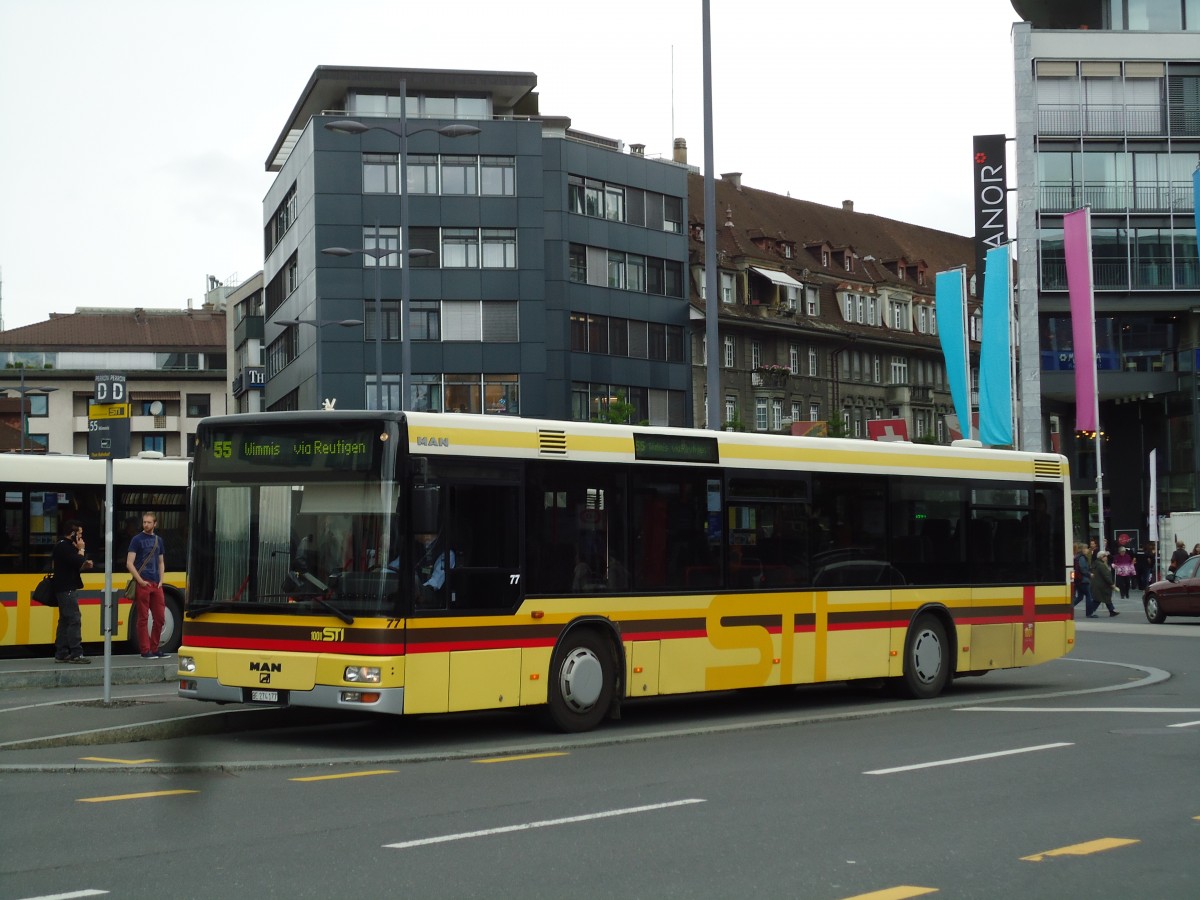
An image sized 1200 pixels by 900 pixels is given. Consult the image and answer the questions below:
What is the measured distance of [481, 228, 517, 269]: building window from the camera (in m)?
65.8

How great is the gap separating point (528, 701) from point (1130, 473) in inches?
2213

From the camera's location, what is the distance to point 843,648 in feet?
56.0

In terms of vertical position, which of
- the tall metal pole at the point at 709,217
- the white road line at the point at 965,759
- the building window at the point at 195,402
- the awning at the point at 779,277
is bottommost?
the white road line at the point at 965,759

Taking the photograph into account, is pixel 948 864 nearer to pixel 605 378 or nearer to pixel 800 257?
pixel 605 378

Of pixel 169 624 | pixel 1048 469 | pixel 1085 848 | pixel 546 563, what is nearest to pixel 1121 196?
pixel 1048 469

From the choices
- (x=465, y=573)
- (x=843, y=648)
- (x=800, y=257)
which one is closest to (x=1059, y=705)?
(x=843, y=648)

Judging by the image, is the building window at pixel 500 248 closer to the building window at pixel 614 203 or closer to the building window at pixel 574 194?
the building window at pixel 574 194

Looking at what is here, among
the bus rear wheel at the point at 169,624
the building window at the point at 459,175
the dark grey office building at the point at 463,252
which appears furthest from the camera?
the building window at the point at 459,175

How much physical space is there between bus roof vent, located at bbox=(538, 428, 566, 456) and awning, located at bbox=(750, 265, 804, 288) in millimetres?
73174

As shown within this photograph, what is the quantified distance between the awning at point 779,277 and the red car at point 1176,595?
2046 inches

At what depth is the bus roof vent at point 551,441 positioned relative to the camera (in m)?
14.3

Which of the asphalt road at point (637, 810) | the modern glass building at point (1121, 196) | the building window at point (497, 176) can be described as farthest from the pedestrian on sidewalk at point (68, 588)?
the building window at point (497, 176)

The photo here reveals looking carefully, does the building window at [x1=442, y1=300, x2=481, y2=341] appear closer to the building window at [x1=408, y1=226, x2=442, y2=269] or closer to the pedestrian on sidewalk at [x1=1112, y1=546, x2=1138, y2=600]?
the building window at [x1=408, y1=226, x2=442, y2=269]

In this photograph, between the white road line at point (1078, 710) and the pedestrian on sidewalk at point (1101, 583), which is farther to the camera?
the pedestrian on sidewalk at point (1101, 583)
